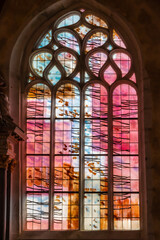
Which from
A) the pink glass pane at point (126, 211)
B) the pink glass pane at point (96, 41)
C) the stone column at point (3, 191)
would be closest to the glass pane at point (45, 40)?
the pink glass pane at point (96, 41)

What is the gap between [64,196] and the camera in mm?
12992

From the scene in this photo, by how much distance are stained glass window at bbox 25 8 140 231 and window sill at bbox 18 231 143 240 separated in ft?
0.58

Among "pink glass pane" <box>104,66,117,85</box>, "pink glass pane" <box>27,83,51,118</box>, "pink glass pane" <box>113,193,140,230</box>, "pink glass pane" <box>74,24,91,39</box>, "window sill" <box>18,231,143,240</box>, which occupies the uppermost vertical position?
"pink glass pane" <box>74,24,91,39</box>

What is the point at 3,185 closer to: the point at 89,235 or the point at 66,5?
the point at 89,235

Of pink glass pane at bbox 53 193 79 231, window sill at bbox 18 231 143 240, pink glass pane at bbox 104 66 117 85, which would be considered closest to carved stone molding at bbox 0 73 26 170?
pink glass pane at bbox 53 193 79 231

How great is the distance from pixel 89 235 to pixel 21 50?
185 inches

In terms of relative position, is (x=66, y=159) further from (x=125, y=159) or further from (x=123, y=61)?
(x=123, y=61)

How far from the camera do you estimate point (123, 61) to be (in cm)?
1360

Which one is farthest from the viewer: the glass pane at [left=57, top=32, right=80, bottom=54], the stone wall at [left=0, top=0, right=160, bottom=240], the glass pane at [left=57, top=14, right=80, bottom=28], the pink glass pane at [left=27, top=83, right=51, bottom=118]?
the glass pane at [left=57, top=14, right=80, bottom=28]

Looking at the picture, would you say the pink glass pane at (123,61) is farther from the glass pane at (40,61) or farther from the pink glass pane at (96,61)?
the glass pane at (40,61)

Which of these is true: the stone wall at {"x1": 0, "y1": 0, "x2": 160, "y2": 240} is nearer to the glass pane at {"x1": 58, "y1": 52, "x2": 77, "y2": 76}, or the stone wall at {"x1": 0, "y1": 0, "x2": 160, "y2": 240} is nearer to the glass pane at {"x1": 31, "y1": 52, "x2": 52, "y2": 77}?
the glass pane at {"x1": 31, "y1": 52, "x2": 52, "y2": 77}

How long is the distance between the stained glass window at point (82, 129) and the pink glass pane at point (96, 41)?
0.02m

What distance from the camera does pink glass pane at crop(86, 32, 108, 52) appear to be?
542 inches

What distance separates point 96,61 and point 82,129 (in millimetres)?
1750
